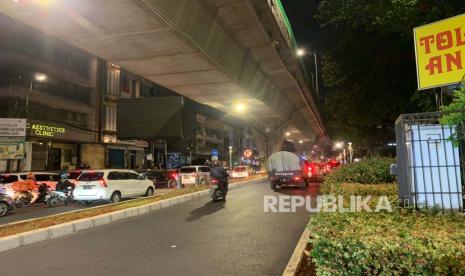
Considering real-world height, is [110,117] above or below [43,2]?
above

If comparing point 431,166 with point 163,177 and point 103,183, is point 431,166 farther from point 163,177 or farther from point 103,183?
point 163,177

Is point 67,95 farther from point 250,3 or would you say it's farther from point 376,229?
point 376,229

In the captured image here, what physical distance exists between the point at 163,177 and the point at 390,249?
77.7ft

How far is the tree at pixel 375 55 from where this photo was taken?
11117mm

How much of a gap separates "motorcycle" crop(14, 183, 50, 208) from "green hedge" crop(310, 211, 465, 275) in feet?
48.3

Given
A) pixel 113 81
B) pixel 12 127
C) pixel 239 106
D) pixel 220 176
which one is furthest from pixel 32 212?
pixel 113 81

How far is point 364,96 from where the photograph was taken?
1875 cm

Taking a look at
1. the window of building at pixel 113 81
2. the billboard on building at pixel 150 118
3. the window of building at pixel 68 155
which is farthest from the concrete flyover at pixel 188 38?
the window of building at pixel 113 81

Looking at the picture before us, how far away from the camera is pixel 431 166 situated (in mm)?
6090

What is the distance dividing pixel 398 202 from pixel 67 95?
1455 inches

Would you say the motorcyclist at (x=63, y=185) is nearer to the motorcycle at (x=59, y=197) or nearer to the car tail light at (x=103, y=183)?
the motorcycle at (x=59, y=197)

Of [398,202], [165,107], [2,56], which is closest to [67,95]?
[2,56]

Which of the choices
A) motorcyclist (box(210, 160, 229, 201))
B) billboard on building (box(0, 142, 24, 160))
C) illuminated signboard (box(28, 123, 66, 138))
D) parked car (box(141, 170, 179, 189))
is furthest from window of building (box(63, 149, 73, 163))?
motorcyclist (box(210, 160, 229, 201))

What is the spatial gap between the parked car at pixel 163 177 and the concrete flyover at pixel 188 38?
763 centimetres
